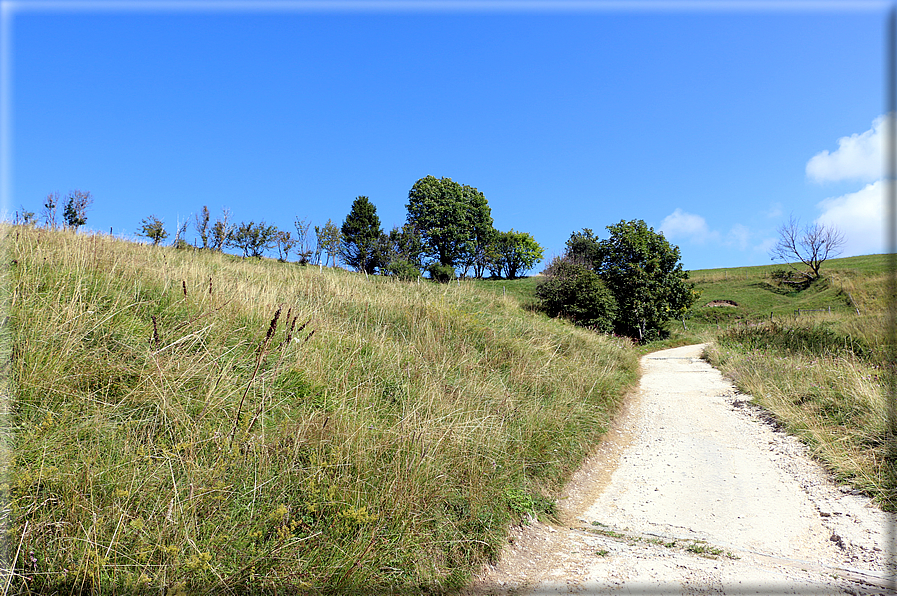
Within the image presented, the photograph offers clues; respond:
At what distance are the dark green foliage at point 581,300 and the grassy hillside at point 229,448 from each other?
19982mm

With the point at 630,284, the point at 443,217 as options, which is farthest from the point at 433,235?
the point at 630,284

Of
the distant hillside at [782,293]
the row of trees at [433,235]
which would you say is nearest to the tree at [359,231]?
the row of trees at [433,235]

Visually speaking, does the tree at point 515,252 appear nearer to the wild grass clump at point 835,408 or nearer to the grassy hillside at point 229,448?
the wild grass clump at point 835,408

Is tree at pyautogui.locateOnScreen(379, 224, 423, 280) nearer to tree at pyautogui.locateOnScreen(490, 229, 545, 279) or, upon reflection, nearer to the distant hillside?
tree at pyautogui.locateOnScreen(490, 229, 545, 279)

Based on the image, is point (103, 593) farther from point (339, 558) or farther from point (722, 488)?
point (722, 488)

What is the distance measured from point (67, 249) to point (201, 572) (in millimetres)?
5321

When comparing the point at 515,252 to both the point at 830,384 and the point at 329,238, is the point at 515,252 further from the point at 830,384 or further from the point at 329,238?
the point at 830,384

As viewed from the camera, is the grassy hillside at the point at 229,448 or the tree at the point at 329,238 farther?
the tree at the point at 329,238

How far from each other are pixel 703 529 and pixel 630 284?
85.0 ft

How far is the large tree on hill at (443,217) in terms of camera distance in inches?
2046

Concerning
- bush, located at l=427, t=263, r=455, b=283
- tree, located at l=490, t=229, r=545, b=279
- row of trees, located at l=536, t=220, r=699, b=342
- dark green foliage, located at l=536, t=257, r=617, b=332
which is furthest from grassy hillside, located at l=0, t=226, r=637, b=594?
tree, located at l=490, t=229, r=545, b=279

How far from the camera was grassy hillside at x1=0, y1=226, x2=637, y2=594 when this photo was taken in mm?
2436

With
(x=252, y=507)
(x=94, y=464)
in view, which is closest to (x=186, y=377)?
(x=94, y=464)

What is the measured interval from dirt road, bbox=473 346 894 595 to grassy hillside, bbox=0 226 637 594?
392mm
